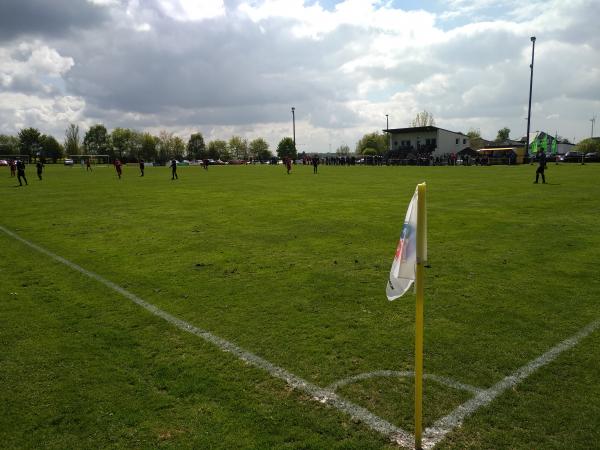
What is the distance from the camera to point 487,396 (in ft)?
12.4

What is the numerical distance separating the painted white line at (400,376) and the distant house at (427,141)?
88906 millimetres

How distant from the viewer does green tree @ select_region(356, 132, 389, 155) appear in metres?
141

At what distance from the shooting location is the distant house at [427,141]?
91000 millimetres

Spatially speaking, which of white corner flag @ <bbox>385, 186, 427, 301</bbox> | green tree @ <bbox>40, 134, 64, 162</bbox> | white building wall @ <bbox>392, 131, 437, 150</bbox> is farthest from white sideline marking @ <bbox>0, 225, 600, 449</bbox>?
green tree @ <bbox>40, 134, 64, 162</bbox>

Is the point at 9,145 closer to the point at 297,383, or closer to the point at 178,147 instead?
the point at 178,147

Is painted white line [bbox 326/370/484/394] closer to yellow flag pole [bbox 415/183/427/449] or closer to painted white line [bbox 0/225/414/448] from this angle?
painted white line [bbox 0/225/414/448]

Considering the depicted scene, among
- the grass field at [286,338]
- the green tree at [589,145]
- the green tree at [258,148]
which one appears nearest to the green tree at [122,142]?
the green tree at [258,148]

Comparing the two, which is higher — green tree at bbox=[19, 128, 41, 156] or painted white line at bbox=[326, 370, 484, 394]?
green tree at bbox=[19, 128, 41, 156]

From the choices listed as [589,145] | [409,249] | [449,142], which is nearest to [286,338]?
[409,249]

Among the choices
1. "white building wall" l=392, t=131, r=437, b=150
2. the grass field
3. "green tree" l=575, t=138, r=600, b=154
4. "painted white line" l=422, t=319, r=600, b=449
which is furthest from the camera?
"green tree" l=575, t=138, r=600, b=154

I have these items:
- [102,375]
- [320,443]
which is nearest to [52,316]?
[102,375]

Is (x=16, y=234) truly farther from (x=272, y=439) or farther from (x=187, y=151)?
(x=187, y=151)

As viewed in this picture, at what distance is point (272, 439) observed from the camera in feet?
10.7

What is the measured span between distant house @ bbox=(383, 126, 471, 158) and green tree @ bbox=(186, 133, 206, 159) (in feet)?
257
